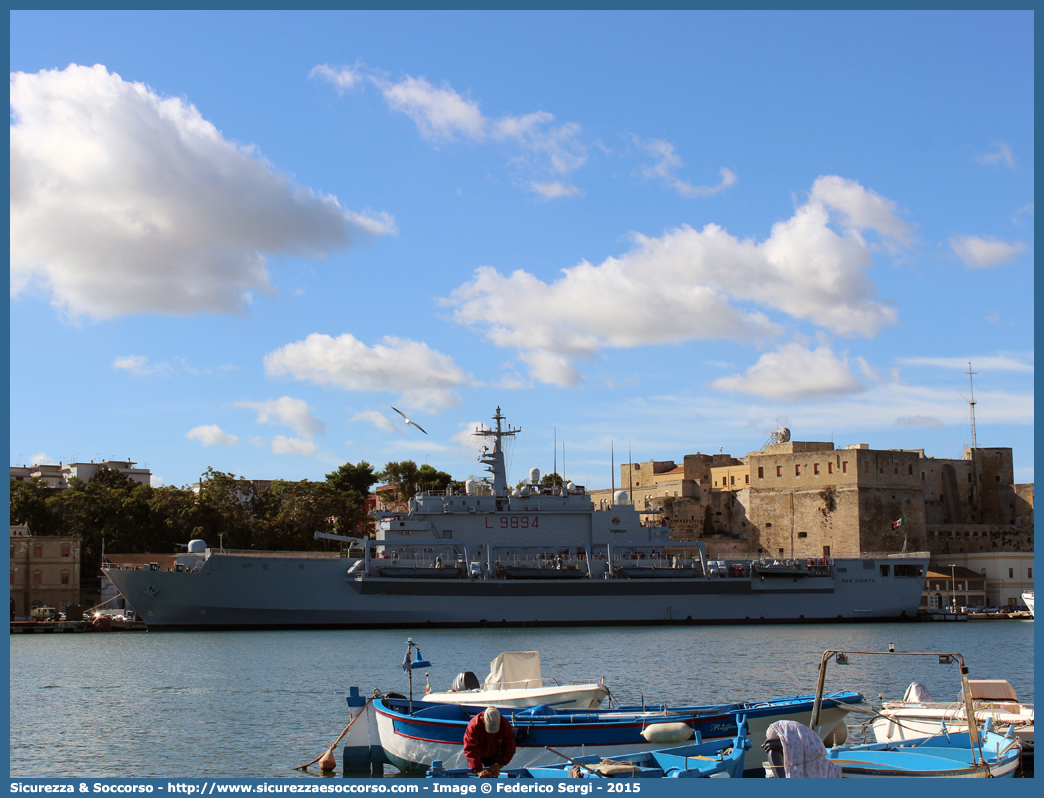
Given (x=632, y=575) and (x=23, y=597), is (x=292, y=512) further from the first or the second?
(x=632, y=575)

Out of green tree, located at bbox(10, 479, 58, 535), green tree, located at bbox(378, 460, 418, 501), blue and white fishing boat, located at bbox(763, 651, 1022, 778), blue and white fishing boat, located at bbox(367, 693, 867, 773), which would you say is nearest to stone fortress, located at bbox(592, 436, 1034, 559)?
green tree, located at bbox(378, 460, 418, 501)

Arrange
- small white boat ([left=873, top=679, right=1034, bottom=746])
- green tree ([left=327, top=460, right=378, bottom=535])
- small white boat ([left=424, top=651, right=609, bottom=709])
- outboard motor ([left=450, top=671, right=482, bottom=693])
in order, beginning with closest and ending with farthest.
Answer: small white boat ([left=873, top=679, right=1034, bottom=746]) < small white boat ([left=424, top=651, right=609, bottom=709]) < outboard motor ([left=450, top=671, right=482, bottom=693]) < green tree ([left=327, top=460, right=378, bottom=535])

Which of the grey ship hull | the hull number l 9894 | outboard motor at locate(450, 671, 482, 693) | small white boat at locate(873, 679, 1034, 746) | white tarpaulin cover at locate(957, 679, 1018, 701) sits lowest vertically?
the grey ship hull

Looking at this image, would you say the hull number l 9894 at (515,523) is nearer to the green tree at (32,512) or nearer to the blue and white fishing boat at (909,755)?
the green tree at (32,512)

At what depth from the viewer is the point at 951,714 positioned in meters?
13.8

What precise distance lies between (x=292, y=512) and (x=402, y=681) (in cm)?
3228

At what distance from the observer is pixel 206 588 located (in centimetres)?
3638

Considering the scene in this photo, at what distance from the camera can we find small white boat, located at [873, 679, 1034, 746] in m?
13.6

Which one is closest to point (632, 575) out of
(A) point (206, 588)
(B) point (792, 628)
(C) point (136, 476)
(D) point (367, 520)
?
(B) point (792, 628)

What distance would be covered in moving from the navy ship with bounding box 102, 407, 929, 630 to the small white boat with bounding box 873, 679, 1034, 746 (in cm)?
2399

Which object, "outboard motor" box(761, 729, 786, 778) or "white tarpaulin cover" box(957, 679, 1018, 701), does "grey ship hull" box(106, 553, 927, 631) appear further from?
"outboard motor" box(761, 729, 786, 778)

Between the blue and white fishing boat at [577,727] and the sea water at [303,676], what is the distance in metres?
1.28

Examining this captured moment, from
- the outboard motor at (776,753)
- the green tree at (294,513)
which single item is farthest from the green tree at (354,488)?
the outboard motor at (776,753)

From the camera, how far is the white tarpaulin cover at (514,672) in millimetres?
14977
